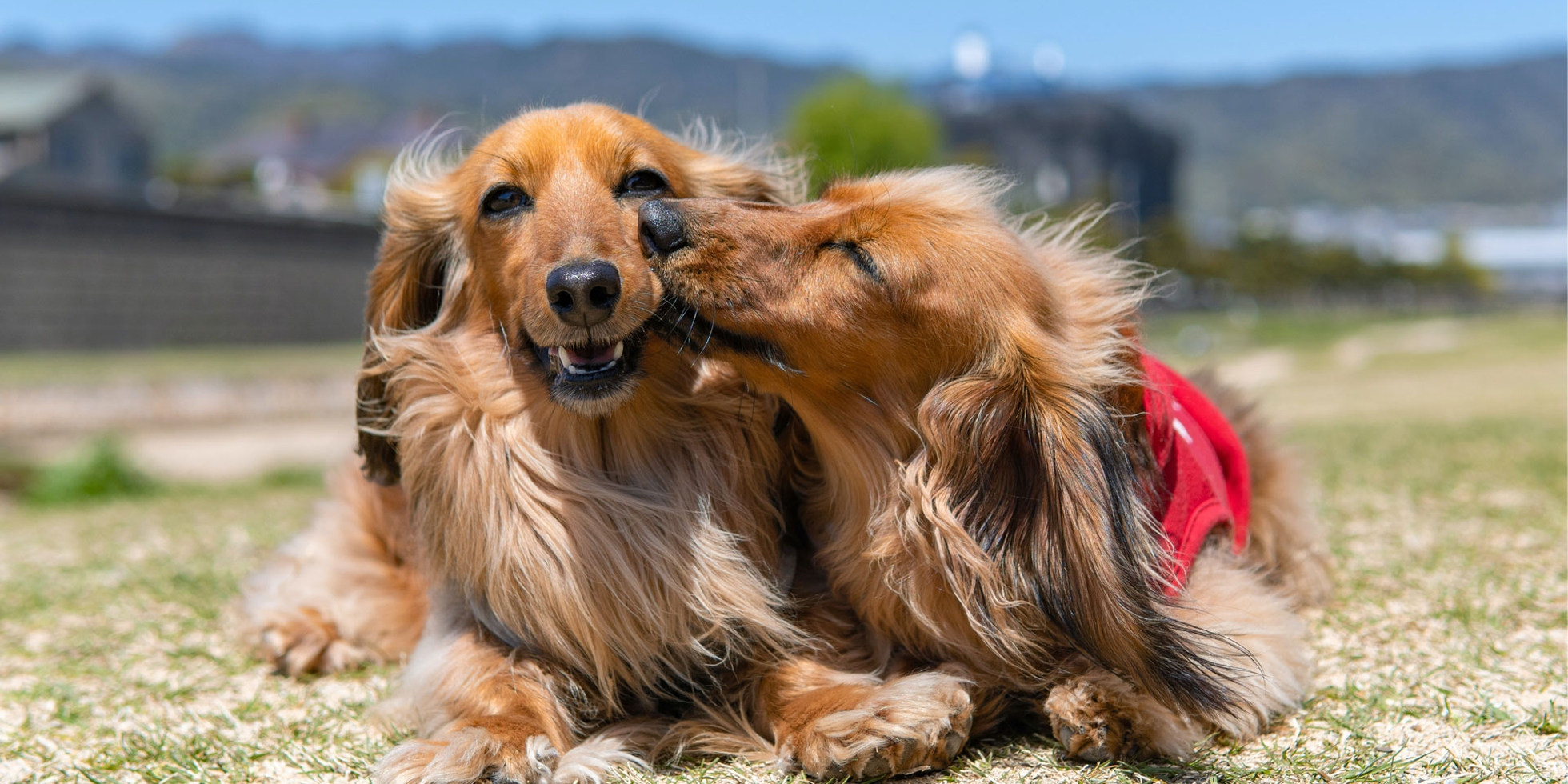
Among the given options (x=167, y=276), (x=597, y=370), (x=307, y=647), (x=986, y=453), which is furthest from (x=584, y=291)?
(x=167, y=276)

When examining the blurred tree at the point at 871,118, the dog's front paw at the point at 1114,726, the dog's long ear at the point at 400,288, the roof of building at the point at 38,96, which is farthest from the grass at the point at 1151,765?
the roof of building at the point at 38,96

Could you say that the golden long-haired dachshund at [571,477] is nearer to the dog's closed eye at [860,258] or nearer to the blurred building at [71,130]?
the dog's closed eye at [860,258]

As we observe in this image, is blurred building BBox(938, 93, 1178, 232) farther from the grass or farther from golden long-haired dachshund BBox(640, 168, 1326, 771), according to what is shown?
golden long-haired dachshund BBox(640, 168, 1326, 771)

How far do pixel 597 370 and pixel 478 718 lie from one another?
0.80 m

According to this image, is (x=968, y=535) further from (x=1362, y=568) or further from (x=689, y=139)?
(x=1362, y=568)

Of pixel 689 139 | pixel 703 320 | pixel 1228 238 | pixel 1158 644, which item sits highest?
pixel 689 139

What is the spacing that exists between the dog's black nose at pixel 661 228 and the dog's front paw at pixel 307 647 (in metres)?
1.78

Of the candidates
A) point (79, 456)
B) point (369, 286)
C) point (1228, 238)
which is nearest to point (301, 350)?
point (79, 456)

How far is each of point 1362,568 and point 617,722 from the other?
9.25 ft

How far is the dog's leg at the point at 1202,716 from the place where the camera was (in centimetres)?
248

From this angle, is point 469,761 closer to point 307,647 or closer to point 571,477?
point 571,477

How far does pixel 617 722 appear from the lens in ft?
9.46

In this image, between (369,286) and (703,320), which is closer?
(703,320)

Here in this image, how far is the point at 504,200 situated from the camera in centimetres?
306
